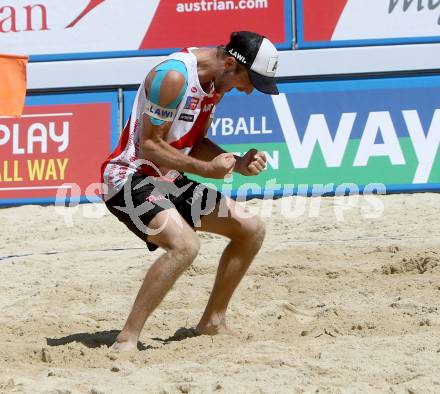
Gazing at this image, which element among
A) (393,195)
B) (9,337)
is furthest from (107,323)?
(393,195)

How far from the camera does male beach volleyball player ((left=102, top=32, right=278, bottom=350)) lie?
4.72 m

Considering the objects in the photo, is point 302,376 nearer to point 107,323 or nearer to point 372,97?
point 107,323

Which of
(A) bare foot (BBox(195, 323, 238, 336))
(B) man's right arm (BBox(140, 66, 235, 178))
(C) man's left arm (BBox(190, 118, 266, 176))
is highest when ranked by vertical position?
(B) man's right arm (BBox(140, 66, 235, 178))

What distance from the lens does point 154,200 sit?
4793mm

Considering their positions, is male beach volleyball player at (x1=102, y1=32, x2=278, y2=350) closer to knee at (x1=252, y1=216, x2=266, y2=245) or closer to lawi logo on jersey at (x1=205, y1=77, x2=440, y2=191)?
knee at (x1=252, y1=216, x2=266, y2=245)

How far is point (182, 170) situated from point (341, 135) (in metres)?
4.01

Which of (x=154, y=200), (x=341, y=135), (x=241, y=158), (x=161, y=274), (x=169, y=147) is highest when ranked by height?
(x=169, y=147)

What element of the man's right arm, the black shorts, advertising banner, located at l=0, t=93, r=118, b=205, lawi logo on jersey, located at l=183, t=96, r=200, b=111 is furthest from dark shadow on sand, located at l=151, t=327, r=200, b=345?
advertising banner, located at l=0, t=93, r=118, b=205

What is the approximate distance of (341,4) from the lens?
864cm

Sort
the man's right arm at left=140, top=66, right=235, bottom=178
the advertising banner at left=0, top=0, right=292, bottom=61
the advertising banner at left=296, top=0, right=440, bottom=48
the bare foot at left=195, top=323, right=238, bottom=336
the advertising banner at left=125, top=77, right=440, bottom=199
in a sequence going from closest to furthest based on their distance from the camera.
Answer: the man's right arm at left=140, top=66, right=235, bottom=178
the bare foot at left=195, top=323, right=238, bottom=336
the advertising banner at left=125, top=77, right=440, bottom=199
the advertising banner at left=296, top=0, right=440, bottom=48
the advertising banner at left=0, top=0, right=292, bottom=61

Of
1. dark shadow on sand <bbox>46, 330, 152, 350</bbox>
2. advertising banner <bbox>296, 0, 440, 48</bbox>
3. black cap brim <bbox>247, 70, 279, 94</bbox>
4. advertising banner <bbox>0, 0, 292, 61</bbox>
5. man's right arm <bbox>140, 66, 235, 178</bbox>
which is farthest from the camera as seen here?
Result: advertising banner <bbox>0, 0, 292, 61</bbox>

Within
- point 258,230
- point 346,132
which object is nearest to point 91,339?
point 258,230

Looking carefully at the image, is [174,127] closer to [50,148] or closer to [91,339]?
[91,339]

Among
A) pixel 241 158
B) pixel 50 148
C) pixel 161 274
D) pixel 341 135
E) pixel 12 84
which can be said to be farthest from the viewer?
pixel 50 148
